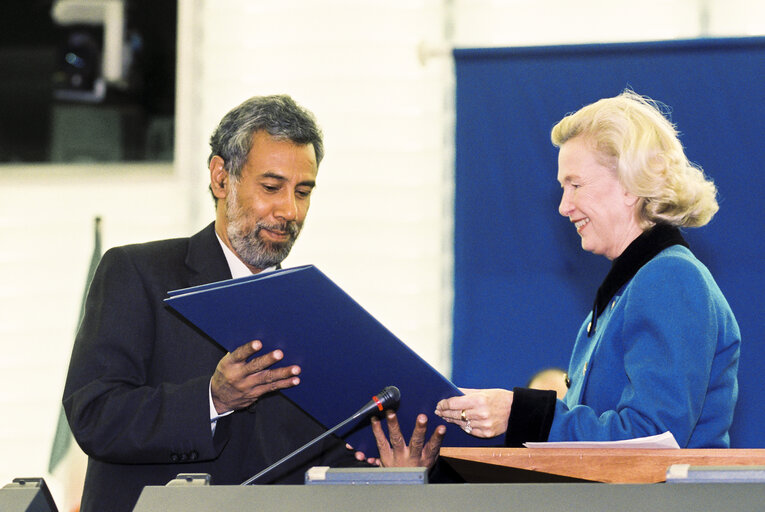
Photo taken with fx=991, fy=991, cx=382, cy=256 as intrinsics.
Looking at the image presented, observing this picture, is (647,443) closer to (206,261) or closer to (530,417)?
(530,417)

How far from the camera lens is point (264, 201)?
2.28 meters

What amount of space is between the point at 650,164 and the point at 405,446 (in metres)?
0.73

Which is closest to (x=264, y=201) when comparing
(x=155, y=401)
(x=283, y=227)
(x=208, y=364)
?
(x=283, y=227)

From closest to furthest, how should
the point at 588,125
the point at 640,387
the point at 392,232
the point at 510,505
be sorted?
the point at 510,505 < the point at 640,387 < the point at 588,125 < the point at 392,232

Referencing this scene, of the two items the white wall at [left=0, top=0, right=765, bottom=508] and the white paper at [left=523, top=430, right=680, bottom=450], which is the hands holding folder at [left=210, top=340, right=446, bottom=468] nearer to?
the white paper at [left=523, top=430, right=680, bottom=450]

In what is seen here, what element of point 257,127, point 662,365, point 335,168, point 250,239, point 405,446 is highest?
point 257,127

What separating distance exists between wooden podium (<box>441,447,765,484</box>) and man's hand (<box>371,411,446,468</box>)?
368mm

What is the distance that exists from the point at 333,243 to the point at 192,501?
3.01 meters

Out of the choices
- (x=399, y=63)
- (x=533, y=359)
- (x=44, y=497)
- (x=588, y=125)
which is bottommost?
(x=533, y=359)

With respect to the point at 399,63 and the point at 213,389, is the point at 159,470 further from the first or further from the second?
the point at 399,63

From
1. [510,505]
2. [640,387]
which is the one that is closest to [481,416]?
[640,387]

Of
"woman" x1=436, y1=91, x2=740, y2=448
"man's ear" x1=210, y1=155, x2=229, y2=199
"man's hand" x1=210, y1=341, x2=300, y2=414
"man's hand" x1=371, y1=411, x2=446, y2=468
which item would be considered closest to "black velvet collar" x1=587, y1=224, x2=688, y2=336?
"woman" x1=436, y1=91, x2=740, y2=448

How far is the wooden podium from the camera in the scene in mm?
1367

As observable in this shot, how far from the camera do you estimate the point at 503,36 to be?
4.24m
